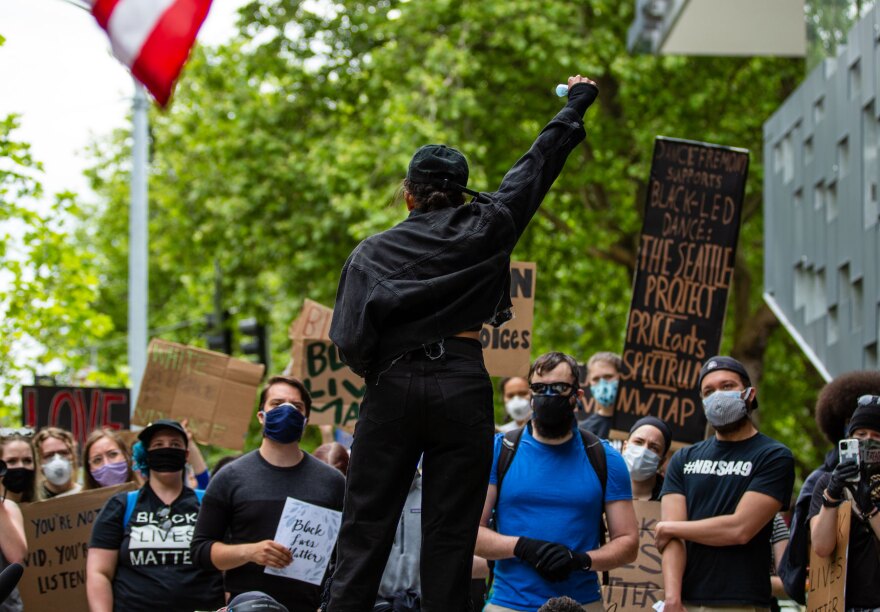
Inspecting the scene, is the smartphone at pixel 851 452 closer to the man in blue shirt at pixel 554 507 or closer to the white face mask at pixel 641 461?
the man in blue shirt at pixel 554 507

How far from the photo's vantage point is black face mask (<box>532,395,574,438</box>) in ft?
21.9

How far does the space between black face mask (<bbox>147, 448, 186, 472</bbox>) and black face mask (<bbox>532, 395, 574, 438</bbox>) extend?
2133mm

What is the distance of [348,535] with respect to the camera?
199 inches

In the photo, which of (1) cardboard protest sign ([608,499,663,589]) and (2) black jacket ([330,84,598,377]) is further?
(1) cardboard protest sign ([608,499,663,589])

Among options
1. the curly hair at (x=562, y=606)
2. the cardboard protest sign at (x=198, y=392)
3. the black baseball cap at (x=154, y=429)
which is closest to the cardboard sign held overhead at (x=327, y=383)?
the cardboard protest sign at (x=198, y=392)

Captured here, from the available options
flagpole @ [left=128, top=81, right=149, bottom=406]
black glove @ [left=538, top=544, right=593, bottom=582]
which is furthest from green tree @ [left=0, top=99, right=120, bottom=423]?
black glove @ [left=538, top=544, right=593, bottom=582]

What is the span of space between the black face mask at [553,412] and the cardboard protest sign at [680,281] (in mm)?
2906

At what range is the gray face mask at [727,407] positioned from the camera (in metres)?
7.02

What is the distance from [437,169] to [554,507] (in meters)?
2.07

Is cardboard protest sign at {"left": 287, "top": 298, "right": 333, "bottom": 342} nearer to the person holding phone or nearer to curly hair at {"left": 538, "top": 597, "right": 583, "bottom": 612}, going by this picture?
the person holding phone

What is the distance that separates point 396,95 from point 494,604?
48.0 feet

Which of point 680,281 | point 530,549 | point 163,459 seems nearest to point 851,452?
point 530,549

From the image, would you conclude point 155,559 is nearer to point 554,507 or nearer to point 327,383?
point 554,507

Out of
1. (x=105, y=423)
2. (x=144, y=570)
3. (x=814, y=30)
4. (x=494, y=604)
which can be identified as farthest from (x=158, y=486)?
(x=814, y=30)
